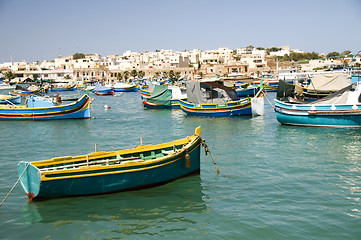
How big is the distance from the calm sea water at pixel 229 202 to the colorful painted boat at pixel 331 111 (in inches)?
107

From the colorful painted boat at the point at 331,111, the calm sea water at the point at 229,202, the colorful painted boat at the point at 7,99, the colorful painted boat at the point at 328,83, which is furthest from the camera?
the colorful painted boat at the point at 7,99

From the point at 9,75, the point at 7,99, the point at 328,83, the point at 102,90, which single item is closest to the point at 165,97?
the point at 328,83

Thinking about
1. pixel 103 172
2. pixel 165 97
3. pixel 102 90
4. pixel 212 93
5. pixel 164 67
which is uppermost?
pixel 164 67

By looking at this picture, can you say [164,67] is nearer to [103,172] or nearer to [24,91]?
[24,91]

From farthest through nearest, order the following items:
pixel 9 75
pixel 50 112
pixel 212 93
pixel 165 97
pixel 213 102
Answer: pixel 9 75
pixel 165 97
pixel 212 93
pixel 213 102
pixel 50 112

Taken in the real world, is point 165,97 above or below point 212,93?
below

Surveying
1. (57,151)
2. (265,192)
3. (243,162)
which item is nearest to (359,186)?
(265,192)

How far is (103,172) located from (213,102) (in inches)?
804

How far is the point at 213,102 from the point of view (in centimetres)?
2997

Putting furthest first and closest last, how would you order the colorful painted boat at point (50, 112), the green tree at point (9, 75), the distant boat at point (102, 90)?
1. the green tree at point (9, 75)
2. the distant boat at point (102, 90)
3. the colorful painted boat at point (50, 112)

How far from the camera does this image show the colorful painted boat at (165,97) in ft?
122

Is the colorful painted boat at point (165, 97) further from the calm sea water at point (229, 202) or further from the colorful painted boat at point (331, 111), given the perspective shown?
the calm sea water at point (229, 202)

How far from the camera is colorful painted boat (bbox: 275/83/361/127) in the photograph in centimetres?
2103

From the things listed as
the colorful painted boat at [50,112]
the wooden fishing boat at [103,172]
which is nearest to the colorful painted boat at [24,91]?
the colorful painted boat at [50,112]
